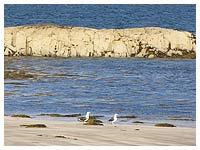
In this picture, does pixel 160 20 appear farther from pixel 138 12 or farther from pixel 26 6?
pixel 26 6

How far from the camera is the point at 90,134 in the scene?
628 centimetres

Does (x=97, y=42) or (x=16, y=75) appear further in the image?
(x=97, y=42)

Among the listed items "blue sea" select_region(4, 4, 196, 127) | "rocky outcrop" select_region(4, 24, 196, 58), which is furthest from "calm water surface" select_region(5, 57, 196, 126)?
"rocky outcrop" select_region(4, 24, 196, 58)

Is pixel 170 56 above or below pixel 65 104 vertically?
above

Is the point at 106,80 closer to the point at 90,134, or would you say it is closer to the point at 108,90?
the point at 108,90

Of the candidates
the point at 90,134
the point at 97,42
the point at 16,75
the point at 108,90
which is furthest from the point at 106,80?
the point at 97,42

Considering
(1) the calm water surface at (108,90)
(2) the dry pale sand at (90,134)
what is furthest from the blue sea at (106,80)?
(2) the dry pale sand at (90,134)

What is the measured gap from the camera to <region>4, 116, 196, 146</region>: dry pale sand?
6152 mm

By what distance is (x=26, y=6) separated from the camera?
6.80 metres

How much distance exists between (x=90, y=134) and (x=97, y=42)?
204 cm

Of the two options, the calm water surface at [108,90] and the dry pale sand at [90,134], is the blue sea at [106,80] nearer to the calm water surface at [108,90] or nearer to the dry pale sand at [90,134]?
the calm water surface at [108,90]

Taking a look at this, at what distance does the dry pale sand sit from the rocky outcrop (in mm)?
1234
